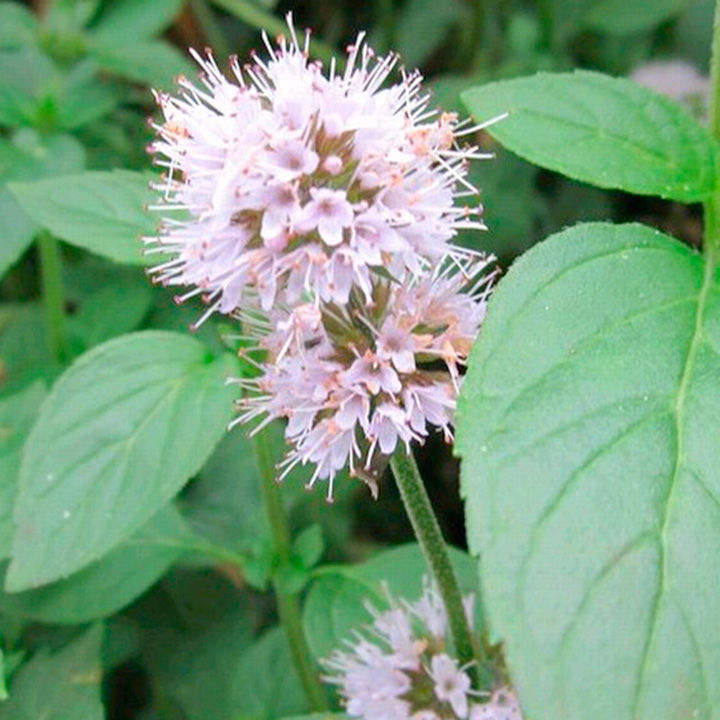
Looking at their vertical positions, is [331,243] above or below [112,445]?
above

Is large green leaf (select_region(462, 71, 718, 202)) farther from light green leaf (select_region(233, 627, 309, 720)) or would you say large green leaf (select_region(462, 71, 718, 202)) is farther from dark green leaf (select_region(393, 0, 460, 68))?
dark green leaf (select_region(393, 0, 460, 68))

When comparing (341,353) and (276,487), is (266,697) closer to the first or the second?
(276,487)

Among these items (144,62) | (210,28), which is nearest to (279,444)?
(144,62)

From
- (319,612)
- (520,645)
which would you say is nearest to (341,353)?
(520,645)

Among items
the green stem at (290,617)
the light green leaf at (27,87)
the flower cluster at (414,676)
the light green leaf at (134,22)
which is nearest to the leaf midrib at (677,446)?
the flower cluster at (414,676)

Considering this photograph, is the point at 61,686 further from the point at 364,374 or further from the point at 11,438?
the point at 364,374

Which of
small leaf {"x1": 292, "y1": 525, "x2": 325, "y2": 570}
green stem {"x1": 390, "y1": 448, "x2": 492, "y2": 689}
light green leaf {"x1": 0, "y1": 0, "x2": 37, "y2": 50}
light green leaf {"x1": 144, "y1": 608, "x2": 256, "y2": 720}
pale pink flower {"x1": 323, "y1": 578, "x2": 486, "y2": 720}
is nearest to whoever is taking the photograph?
green stem {"x1": 390, "y1": 448, "x2": 492, "y2": 689}

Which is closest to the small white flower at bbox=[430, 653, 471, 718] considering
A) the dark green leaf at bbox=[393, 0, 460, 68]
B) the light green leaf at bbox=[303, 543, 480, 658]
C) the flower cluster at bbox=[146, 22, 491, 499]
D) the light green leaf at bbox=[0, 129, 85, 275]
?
the light green leaf at bbox=[303, 543, 480, 658]

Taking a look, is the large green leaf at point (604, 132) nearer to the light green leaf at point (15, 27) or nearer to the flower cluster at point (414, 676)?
the flower cluster at point (414, 676)
